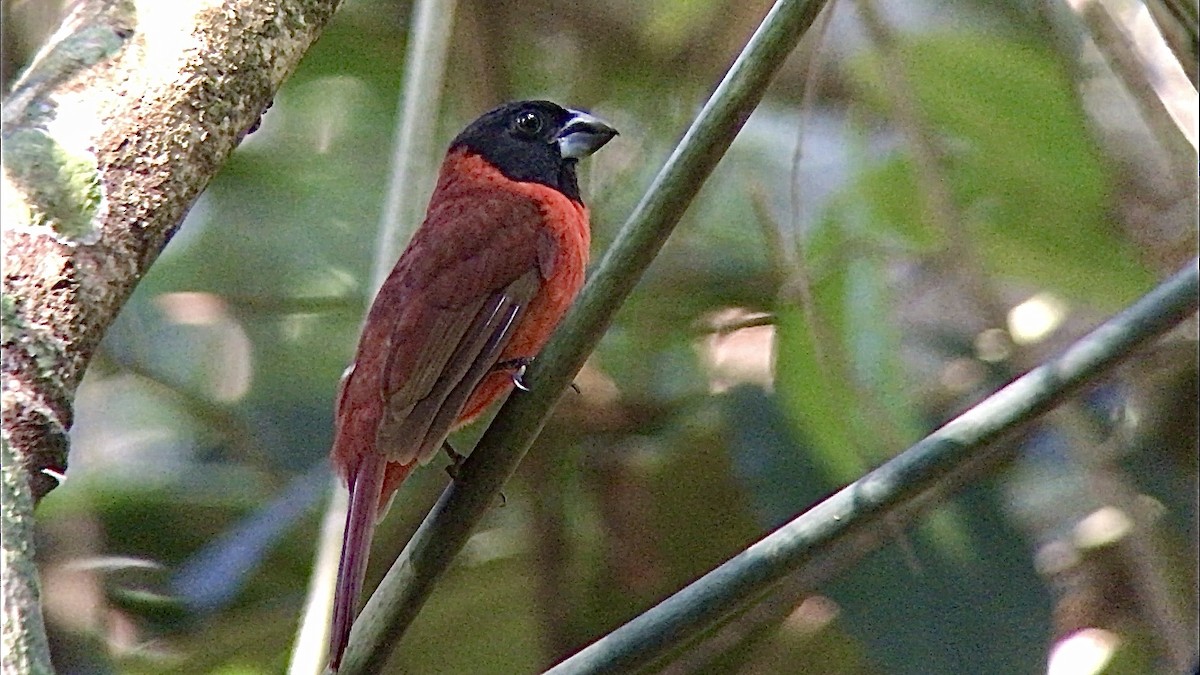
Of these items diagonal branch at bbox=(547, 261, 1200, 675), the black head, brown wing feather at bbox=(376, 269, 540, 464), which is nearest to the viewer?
diagonal branch at bbox=(547, 261, 1200, 675)

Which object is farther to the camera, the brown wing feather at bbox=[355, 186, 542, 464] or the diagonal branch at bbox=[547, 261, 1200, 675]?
the brown wing feather at bbox=[355, 186, 542, 464]

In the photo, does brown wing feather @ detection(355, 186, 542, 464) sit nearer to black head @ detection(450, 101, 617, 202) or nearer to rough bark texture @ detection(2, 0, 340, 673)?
black head @ detection(450, 101, 617, 202)

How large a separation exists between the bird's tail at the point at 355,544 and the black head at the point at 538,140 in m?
0.83

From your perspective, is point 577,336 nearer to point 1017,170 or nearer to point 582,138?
point 582,138

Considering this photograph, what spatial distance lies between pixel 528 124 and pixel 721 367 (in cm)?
84

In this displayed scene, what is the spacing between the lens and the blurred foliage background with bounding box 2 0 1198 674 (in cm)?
280

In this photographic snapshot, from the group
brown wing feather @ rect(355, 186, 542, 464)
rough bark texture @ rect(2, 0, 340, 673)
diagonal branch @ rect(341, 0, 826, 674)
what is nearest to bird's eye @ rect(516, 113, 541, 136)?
brown wing feather @ rect(355, 186, 542, 464)

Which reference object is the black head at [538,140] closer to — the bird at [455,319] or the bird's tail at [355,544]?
the bird at [455,319]

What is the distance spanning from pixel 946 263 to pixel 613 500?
0.86 m

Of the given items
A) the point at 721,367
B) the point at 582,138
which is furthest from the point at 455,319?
the point at 721,367

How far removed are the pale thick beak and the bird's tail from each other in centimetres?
88

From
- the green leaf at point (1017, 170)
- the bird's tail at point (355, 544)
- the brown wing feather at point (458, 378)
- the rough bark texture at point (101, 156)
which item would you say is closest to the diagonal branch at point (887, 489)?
the bird's tail at point (355, 544)

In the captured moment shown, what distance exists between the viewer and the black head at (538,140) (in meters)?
2.67

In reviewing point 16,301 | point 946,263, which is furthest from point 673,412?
point 16,301
